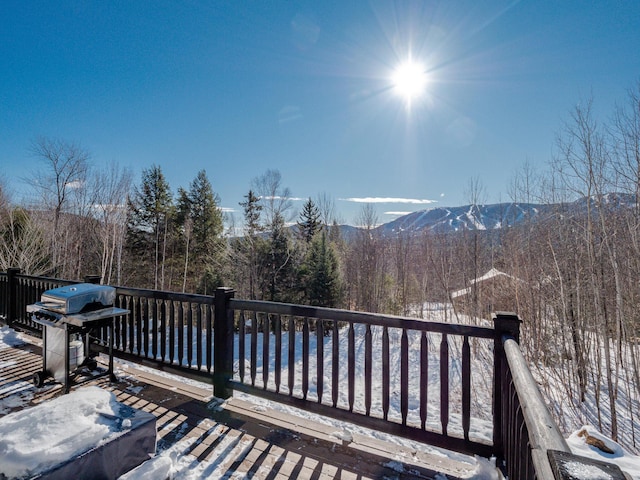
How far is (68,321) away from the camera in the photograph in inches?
113

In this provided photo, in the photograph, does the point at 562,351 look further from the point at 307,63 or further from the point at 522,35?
the point at 307,63

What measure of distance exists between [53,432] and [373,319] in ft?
6.46

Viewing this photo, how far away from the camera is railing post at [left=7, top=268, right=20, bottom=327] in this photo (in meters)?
5.24

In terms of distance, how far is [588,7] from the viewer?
235 inches

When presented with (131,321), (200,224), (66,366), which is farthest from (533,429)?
(200,224)

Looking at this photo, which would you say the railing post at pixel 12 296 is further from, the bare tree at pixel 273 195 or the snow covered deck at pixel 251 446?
the bare tree at pixel 273 195

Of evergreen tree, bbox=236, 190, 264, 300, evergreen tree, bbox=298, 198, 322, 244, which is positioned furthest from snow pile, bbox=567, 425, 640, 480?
evergreen tree, bbox=298, 198, 322, 244

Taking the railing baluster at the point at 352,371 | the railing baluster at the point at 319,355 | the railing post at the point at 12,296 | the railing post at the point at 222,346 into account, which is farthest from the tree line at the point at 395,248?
the railing post at the point at 12,296

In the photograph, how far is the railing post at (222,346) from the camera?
2.99 metres

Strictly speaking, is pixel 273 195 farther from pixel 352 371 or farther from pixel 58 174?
pixel 352 371

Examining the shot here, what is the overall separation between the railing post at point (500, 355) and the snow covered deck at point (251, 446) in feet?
0.54

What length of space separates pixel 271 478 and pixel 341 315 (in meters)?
1.15

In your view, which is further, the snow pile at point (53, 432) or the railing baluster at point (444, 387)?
the railing baluster at point (444, 387)

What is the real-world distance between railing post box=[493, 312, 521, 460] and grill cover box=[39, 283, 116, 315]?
3532mm
